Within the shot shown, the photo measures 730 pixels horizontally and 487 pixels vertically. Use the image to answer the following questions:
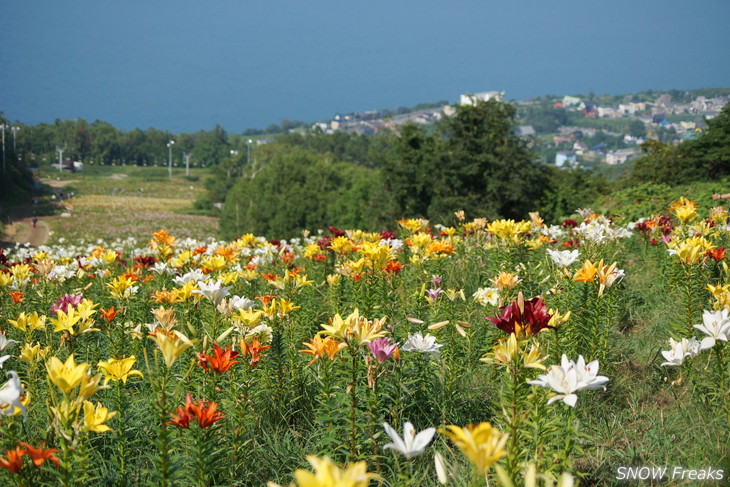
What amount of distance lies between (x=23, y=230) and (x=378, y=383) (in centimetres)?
4560

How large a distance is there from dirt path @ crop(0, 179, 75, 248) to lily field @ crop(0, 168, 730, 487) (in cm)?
2946

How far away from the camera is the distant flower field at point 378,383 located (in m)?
1.53

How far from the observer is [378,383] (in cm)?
199

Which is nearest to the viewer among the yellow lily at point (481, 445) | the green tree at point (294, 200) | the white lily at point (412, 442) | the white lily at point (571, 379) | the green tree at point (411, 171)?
the yellow lily at point (481, 445)

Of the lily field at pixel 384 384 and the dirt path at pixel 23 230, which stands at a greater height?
the lily field at pixel 384 384

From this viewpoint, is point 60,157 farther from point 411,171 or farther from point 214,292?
point 214,292

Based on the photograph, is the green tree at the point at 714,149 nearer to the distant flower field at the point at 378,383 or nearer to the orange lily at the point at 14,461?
the distant flower field at the point at 378,383

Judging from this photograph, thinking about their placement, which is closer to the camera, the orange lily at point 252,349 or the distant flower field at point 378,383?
the distant flower field at point 378,383

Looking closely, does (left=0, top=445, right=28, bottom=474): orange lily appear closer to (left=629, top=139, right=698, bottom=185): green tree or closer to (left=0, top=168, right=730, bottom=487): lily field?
(left=0, top=168, right=730, bottom=487): lily field

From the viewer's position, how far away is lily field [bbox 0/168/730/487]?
5.04 feet

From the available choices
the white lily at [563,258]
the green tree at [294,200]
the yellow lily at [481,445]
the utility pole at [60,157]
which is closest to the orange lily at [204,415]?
the yellow lily at [481,445]

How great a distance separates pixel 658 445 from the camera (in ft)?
6.95

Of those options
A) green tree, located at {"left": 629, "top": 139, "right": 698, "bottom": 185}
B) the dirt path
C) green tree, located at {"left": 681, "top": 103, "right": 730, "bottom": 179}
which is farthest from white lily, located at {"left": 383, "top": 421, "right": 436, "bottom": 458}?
the dirt path

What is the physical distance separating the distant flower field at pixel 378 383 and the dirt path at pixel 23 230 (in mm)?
29413
